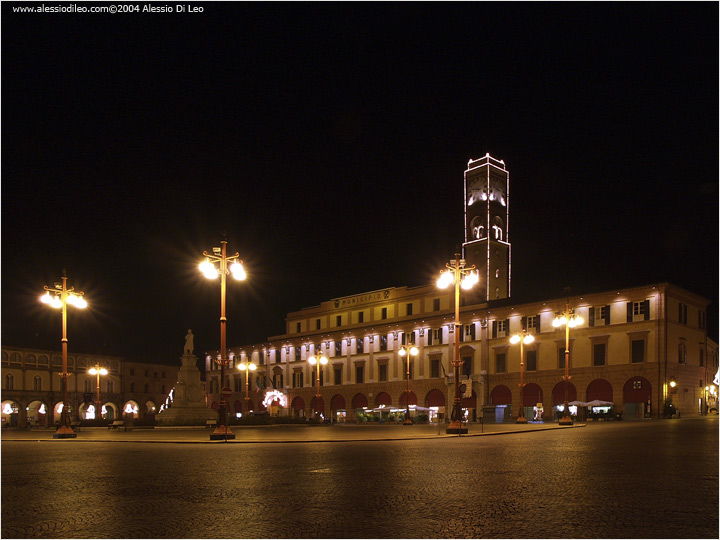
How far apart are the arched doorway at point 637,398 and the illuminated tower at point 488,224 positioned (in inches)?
1217

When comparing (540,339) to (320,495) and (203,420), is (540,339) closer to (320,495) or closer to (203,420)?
(203,420)

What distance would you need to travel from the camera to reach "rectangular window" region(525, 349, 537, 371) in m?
59.4

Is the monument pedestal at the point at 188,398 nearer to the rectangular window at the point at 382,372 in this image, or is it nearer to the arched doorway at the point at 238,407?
the rectangular window at the point at 382,372

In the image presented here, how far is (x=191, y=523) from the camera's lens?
22.2ft

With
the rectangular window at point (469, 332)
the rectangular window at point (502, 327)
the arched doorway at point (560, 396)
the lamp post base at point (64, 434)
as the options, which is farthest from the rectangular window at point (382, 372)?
the lamp post base at point (64, 434)

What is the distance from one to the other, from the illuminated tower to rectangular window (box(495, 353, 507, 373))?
826 inches

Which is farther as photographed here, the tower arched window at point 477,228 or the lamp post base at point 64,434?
the tower arched window at point 477,228

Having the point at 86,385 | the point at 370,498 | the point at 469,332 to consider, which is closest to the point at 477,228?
the point at 469,332

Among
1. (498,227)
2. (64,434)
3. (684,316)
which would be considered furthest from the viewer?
(498,227)

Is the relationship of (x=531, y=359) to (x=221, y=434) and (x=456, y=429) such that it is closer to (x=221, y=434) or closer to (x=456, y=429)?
(x=456, y=429)

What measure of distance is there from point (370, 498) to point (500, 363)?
5551cm

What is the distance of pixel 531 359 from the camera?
196ft

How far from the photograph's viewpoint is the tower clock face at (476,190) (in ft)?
292

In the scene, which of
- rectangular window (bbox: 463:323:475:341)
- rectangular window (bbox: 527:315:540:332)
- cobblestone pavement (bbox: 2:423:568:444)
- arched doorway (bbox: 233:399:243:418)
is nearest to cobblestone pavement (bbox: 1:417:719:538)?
cobblestone pavement (bbox: 2:423:568:444)
